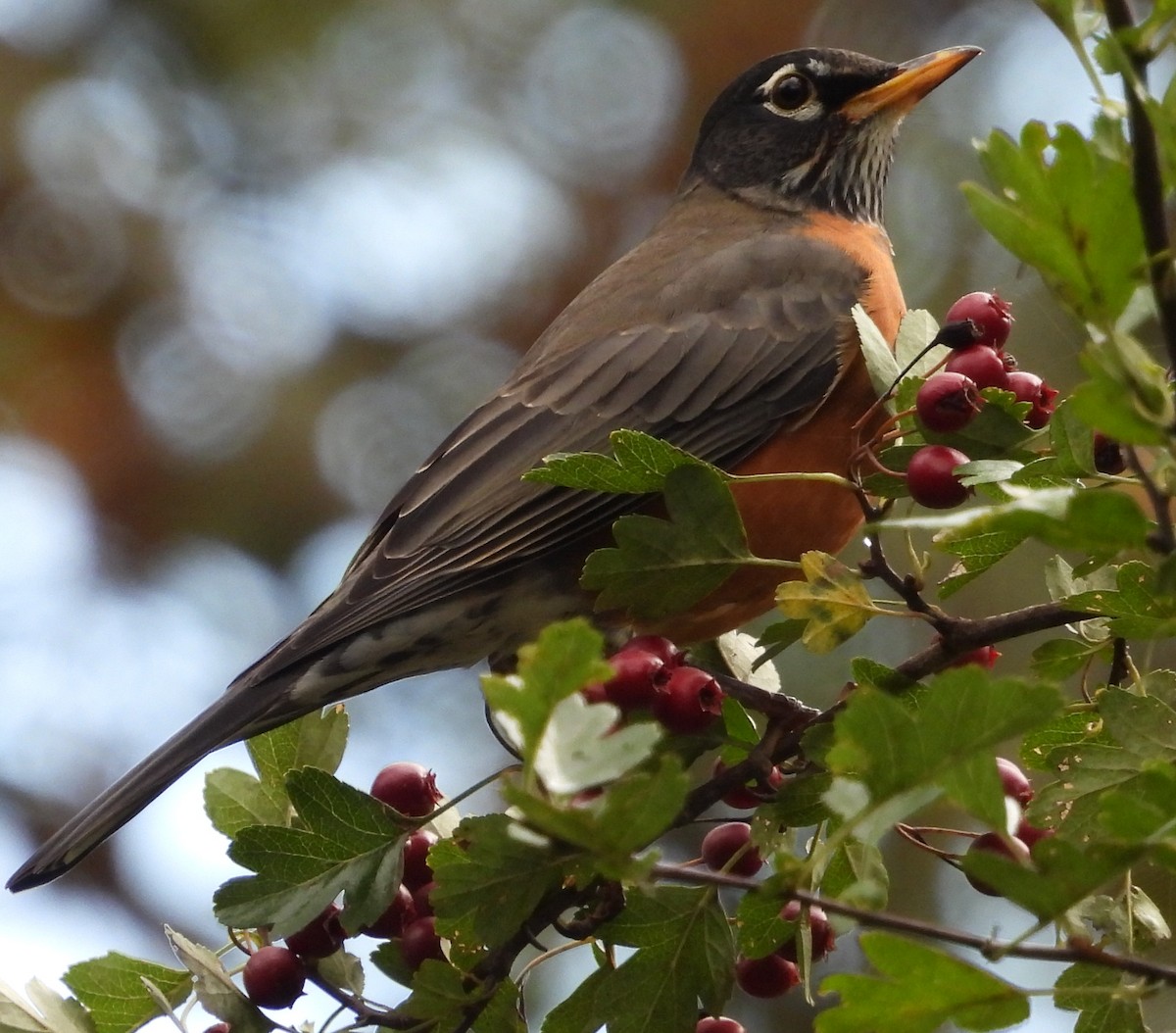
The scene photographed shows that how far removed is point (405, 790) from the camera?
1923 millimetres

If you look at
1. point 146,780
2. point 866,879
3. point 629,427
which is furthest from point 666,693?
point 629,427

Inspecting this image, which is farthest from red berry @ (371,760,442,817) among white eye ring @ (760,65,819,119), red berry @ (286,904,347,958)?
A: white eye ring @ (760,65,819,119)

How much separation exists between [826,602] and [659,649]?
326 mm

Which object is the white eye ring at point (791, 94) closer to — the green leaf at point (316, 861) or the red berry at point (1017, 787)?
the red berry at point (1017, 787)

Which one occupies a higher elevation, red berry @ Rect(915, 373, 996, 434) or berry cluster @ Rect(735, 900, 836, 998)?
red berry @ Rect(915, 373, 996, 434)

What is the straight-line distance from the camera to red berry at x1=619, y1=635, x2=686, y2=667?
5.93ft

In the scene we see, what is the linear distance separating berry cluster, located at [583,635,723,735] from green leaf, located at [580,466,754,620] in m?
0.14

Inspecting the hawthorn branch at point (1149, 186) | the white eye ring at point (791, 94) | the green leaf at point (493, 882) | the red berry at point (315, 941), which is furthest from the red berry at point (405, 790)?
the white eye ring at point (791, 94)

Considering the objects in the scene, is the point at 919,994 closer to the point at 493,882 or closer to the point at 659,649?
the point at 493,882

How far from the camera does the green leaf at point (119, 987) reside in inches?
68.0

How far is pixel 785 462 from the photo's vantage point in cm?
290

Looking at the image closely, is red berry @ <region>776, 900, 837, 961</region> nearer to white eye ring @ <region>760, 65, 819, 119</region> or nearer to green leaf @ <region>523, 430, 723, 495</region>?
green leaf @ <region>523, 430, 723, 495</region>

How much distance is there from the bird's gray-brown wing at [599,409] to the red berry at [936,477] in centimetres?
117

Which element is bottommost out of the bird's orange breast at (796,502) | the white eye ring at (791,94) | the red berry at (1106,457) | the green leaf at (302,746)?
the bird's orange breast at (796,502)
